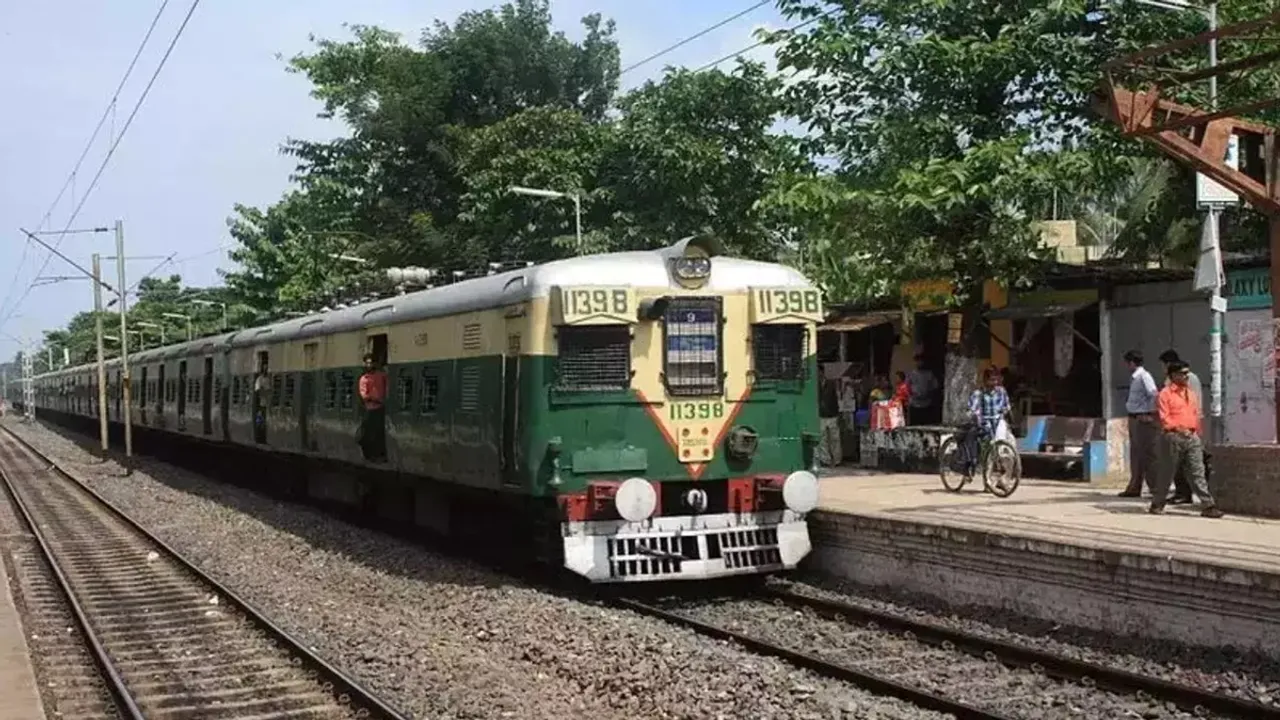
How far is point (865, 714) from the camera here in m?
7.64

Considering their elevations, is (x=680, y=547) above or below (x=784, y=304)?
below

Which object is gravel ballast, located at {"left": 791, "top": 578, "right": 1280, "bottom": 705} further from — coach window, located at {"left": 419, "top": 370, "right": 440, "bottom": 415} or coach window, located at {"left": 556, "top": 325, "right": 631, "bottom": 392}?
coach window, located at {"left": 419, "top": 370, "right": 440, "bottom": 415}

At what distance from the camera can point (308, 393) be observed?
1875cm

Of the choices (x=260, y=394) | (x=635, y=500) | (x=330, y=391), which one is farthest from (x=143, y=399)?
(x=635, y=500)

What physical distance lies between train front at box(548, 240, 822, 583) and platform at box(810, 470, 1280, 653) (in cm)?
85

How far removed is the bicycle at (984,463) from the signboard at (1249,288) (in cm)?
485

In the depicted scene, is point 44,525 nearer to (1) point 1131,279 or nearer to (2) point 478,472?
(2) point 478,472

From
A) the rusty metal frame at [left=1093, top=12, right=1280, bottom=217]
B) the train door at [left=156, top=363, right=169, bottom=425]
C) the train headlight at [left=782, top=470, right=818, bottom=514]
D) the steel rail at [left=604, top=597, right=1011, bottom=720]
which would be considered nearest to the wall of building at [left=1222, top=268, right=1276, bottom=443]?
the rusty metal frame at [left=1093, top=12, right=1280, bottom=217]

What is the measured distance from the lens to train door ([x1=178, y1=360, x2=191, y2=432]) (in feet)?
96.2

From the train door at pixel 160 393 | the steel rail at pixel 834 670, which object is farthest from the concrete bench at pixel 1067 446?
the train door at pixel 160 393

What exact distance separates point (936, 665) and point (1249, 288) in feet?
37.1

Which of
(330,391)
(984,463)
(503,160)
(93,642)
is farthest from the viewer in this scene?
(503,160)

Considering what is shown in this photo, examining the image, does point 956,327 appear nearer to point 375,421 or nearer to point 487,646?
point 375,421

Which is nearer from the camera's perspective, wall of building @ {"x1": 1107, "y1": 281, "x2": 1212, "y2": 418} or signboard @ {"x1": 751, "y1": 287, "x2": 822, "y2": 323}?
signboard @ {"x1": 751, "y1": 287, "x2": 822, "y2": 323}
